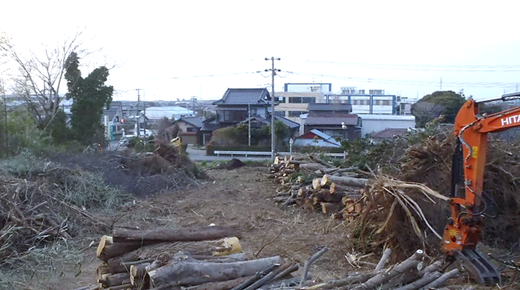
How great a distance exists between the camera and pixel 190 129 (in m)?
36.3

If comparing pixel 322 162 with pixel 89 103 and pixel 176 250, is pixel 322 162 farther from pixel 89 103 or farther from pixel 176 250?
pixel 89 103

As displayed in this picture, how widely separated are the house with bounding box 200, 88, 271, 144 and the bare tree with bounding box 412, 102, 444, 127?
8.59m

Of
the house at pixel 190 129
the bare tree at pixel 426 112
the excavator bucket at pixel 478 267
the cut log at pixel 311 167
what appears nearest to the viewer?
the excavator bucket at pixel 478 267

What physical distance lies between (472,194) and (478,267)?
67 centimetres

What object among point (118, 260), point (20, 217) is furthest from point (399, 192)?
point (20, 217)

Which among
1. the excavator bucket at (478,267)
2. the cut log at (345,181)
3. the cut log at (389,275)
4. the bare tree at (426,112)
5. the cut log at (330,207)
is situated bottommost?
the cut log at (330,207)

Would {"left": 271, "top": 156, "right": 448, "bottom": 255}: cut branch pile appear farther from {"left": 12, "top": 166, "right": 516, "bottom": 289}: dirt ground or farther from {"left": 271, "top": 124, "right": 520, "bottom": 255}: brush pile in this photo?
{"left": 12, "top": 166, "right": 516, "bottom": 289}: dirt ground

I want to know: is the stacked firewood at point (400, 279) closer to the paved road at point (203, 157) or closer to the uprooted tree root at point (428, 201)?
the uprooted tree root at point (428, 201)

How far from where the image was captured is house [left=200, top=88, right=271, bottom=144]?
31453mm

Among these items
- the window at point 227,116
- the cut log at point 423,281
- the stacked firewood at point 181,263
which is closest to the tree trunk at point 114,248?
the stacked firewood at point 181,263

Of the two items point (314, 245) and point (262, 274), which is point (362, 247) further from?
point (262, 274)

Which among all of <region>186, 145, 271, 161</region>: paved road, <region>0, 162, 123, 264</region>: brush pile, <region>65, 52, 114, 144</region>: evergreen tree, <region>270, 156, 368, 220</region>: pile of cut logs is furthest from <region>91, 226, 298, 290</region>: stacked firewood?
<region>186, 145, 271, 161</region>: paved road

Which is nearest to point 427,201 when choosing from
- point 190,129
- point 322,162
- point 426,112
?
point 322,162

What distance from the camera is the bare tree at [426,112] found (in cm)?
2617
